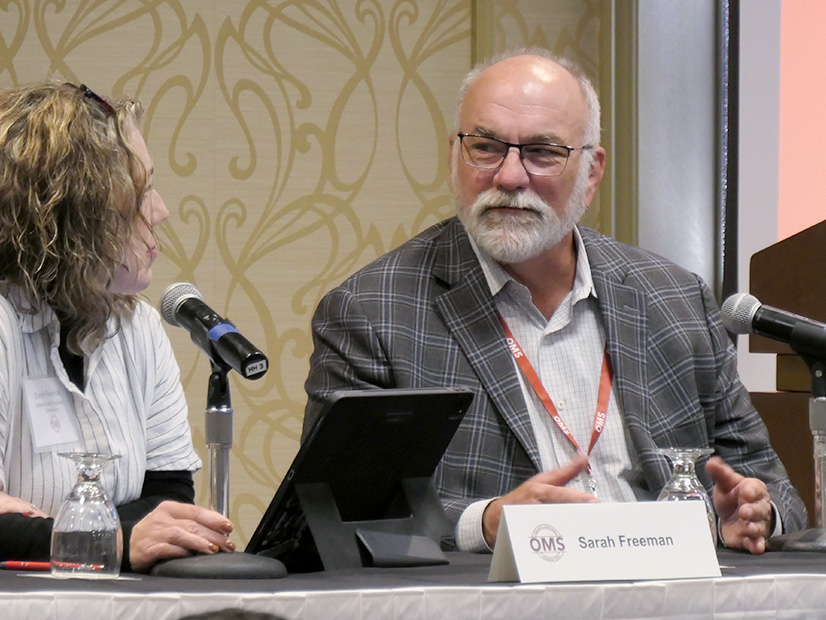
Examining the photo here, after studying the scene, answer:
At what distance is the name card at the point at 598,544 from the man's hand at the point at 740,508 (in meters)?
0.39

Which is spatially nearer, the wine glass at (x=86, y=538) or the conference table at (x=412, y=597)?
the conference table at (x=412, y=597)

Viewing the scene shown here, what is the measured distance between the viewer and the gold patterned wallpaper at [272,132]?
125 inches

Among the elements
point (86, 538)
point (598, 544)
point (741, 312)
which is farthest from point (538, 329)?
point (86, 538)

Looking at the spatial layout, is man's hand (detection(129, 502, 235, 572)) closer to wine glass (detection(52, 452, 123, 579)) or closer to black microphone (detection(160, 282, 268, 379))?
wine glass (detection(52, 452, 123, 579))

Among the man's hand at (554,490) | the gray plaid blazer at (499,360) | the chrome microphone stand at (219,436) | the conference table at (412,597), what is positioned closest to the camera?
the conference table at (412,597)

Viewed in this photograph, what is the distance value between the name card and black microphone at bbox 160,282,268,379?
35cm

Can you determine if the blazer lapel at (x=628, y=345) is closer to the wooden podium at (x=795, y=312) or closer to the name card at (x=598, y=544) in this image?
the wooden podium at (x=795, y=312)

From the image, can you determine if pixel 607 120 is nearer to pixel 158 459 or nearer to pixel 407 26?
pixel 407 26

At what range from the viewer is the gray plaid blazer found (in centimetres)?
203

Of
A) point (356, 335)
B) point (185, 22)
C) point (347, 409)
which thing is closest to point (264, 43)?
point (185, 22)

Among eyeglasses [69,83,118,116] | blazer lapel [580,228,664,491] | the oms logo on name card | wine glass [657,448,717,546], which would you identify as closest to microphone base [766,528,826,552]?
wine glass [657,448,717,546]

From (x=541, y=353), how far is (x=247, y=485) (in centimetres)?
134

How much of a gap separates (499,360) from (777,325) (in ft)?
1.87

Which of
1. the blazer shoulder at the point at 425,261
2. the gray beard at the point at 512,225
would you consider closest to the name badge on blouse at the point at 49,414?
the blazer shoulder at the point at 425,261
